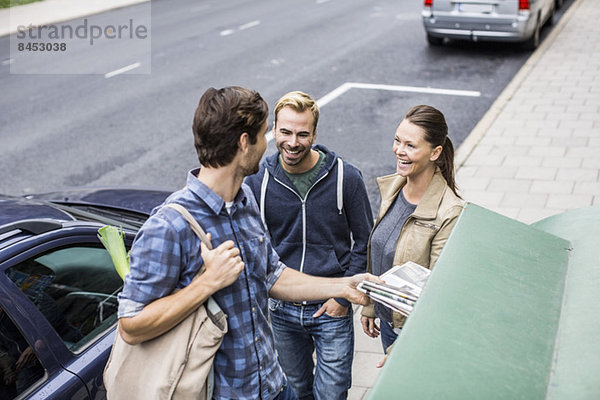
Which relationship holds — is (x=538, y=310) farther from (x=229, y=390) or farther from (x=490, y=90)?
(x=490, y=90)

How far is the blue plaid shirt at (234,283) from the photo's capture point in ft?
7.09

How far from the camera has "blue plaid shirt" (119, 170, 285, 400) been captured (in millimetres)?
2160

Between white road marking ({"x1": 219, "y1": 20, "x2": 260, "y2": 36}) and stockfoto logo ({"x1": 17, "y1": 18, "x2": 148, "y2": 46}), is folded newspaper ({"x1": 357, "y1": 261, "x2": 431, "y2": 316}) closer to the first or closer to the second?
white road marking ({"x1": 219, "y1": 20, "x2": 260, "y2": 36})

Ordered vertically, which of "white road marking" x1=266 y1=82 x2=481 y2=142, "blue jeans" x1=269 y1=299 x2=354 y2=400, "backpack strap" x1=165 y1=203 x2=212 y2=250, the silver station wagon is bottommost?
"blue jeans" x1=269 y1=299 x2=354 y2=400

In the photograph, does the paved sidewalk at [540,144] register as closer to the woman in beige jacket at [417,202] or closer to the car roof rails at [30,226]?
the woman in beige jacket at [417,202]

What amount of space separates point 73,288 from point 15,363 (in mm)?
648

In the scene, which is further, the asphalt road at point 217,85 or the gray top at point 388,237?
the asphalt road at point 217,85

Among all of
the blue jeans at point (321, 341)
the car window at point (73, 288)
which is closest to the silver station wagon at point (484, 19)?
the blue jeans at point (321, 341)

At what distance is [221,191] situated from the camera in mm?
2383

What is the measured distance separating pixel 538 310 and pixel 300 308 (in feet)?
4.78

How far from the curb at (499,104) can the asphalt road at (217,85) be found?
0.59 ft

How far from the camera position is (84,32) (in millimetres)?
16641

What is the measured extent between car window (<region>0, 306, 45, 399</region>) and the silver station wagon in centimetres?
1132

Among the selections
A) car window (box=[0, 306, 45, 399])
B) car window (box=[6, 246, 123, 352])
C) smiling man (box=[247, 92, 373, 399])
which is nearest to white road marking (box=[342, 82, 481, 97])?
smiling man (box=[247, 92, 373, 399])
